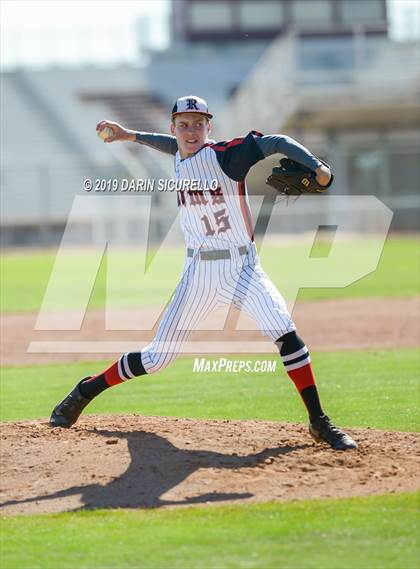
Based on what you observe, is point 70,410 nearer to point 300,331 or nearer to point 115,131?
point 115,131

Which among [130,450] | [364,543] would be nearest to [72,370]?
[130,450]

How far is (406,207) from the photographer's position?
105 ft

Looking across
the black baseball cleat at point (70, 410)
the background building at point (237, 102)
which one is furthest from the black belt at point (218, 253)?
the background building at point (237, 102)

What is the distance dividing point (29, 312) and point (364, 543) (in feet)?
42.6

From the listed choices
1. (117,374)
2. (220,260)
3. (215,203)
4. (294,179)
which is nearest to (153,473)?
(117,374)

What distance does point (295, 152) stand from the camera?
Answer: 239 inches

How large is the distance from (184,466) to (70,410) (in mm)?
1265

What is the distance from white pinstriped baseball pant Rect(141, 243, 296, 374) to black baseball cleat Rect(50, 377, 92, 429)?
578 mm

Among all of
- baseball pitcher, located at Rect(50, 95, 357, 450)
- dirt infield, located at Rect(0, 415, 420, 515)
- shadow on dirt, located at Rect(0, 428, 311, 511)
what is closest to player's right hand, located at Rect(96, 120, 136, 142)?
baseball pitcher, located at Rect(50, 95, 357, 450)

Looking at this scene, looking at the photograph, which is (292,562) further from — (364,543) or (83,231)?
(83,231)

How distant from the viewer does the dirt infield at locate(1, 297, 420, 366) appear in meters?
12.7

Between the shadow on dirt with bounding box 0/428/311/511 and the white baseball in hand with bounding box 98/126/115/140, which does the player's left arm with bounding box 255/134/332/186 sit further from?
the shadow on dirt with bounding box 0/428/311/511

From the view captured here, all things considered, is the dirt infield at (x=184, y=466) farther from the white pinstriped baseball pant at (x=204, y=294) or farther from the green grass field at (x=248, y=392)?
the green grass field at (x=248, y=392)

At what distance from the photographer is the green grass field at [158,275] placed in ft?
61.2
